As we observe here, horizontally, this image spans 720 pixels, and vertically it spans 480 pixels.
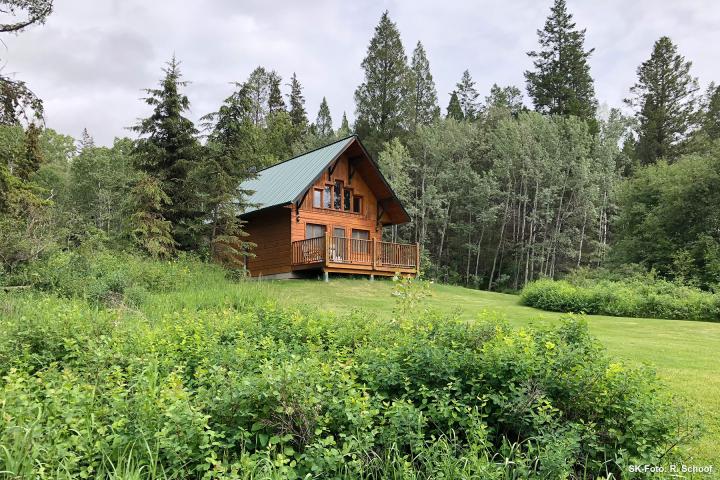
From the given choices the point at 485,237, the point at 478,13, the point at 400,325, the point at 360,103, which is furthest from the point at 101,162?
the point at 400,325

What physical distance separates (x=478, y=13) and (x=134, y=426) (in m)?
11.0

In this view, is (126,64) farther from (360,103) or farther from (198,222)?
(360,103)

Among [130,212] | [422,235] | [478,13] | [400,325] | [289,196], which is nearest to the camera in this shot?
[400,325]

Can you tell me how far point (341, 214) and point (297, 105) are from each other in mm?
→ 33273

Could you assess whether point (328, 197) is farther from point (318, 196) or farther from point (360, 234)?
point (360, 234)

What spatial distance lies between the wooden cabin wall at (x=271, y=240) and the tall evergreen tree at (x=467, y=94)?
3275cm

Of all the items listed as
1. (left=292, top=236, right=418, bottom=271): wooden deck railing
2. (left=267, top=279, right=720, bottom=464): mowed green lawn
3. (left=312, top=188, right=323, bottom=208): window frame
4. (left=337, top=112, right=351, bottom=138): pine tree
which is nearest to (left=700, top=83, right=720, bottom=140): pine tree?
(left=337, top=112, right=351, bottom=138): pine tree

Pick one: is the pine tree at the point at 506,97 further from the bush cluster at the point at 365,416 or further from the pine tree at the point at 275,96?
the bush cluster at the point at 365,416

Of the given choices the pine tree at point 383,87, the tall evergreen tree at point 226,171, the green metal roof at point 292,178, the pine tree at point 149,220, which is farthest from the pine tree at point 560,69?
the pine tree at point 149,220

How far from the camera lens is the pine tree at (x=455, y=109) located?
143 feet

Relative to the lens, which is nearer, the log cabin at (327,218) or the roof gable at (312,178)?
the log cabin at (327,218)

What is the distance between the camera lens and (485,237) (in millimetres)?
37625

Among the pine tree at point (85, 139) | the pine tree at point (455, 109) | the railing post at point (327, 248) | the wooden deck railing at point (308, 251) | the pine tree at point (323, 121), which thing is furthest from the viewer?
the pine tree at point (85, 139)

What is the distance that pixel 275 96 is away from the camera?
49.1 meters
